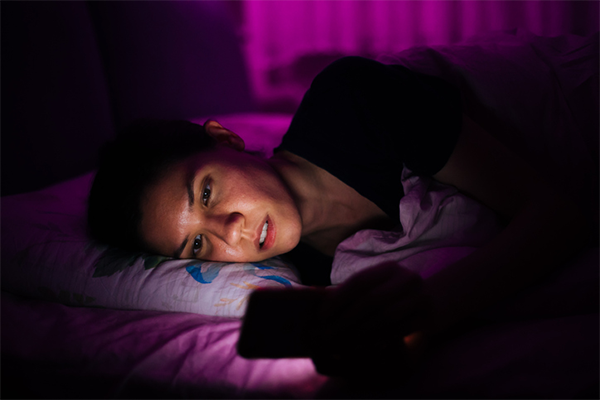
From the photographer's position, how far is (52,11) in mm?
1305

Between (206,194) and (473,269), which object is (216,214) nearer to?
(206,194)

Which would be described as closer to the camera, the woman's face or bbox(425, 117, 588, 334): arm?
bbox(425, 117, 588, 334): arm

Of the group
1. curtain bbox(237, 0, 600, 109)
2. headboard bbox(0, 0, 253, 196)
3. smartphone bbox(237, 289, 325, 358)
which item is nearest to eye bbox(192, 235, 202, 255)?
smartphone bbox(237, 289, 325, 358)

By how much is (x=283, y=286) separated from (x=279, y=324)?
374 millimetres

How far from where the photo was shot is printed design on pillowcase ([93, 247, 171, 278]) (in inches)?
35.2

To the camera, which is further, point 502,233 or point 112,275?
point 112,275

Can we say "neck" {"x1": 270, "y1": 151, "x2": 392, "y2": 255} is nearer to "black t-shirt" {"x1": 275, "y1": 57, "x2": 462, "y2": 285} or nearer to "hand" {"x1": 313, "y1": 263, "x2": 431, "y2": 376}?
"black t-shirt" {"x1": 275, "y1": 57, "x2": 462, "y2": 285}

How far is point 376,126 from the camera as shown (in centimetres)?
96

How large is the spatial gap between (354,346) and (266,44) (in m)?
2.39

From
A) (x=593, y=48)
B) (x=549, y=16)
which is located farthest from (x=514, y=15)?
(x=593, y=48)

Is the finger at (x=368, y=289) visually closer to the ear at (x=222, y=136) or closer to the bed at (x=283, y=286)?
the bed at (x=283, y=286)

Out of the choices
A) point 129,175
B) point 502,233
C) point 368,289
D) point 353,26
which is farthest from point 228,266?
point 353,26

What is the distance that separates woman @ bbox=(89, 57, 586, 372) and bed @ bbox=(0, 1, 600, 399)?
2.0 inches

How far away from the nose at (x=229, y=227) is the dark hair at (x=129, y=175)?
0.20 m
